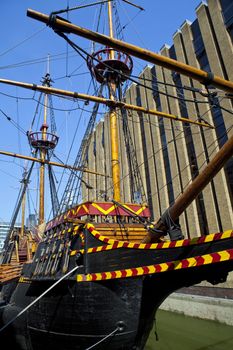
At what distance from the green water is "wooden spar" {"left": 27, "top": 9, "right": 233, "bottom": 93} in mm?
9046

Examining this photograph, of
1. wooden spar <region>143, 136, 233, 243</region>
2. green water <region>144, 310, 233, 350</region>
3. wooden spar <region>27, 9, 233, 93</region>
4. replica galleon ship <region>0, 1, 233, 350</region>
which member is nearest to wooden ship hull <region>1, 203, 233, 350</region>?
replica galleon ship <region>0, 1, 233, 350</region>

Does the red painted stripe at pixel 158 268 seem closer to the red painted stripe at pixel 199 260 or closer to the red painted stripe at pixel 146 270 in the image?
the red painted stripe at pixel 146 270

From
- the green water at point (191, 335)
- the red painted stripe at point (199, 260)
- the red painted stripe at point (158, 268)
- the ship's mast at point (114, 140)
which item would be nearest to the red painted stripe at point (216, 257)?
the red painted stripe at point (199, 260)

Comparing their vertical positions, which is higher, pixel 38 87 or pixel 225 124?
pixel 225 124

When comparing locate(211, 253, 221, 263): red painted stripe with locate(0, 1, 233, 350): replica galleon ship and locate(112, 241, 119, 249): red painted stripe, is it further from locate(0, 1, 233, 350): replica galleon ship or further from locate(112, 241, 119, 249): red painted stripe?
locate(112, 241, 119, 249): red painted stripe

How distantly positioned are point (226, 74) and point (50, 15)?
17.4m

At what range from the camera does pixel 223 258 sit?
475 centimetres

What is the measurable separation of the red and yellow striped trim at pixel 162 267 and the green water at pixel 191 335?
5814 mm

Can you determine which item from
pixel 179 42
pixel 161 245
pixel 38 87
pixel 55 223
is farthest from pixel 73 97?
pixel 179 42

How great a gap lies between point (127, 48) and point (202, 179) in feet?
9.95

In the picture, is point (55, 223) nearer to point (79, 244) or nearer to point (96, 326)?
point (79, 244)

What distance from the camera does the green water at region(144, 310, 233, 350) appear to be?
1012 cm

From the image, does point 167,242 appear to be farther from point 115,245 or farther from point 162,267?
point 115,245

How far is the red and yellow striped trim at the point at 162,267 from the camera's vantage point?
15.8ft
